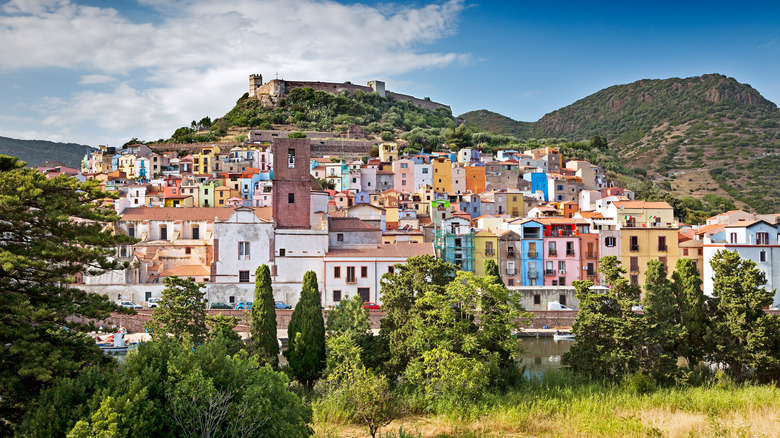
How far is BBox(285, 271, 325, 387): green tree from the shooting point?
19.6 metres

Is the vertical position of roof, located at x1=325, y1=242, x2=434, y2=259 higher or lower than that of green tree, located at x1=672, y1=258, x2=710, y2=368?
higher

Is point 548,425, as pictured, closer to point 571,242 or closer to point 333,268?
point 333,268

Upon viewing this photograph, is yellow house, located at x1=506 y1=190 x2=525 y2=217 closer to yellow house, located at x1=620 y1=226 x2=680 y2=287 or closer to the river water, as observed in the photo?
yellow house, located at x1=620 y1=226 x2=680 y2=287

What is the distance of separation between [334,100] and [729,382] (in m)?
88.3

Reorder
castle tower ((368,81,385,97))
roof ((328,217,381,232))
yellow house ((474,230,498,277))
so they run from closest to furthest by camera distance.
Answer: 1. roof ((328,217,381,232))
2. yellow house ((474,230,498,277))
3. castle tower ((368,81,385,97))

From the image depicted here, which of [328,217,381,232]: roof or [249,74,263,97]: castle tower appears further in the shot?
[249,74,263,97]: castle tower

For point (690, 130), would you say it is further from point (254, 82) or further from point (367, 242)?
point (367, 242)

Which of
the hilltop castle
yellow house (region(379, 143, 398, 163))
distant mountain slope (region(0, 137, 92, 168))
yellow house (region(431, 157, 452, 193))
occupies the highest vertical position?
the hilltop castle

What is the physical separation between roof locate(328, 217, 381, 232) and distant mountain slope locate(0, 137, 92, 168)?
291 feet

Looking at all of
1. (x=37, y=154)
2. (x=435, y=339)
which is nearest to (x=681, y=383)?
(x=435, y=339)

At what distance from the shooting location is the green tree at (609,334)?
17.6 m

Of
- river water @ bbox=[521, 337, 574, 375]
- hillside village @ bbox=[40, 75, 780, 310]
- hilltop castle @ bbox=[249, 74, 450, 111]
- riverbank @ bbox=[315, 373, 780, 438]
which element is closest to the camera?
riverbank @ bbox=[315, 373, 780, 438]

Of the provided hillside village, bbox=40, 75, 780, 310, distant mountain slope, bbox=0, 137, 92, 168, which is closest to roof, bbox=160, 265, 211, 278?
hillside village, bbox=40, 75, 780, 310

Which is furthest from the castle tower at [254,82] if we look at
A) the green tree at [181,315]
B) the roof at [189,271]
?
the green tree at [181,315]
